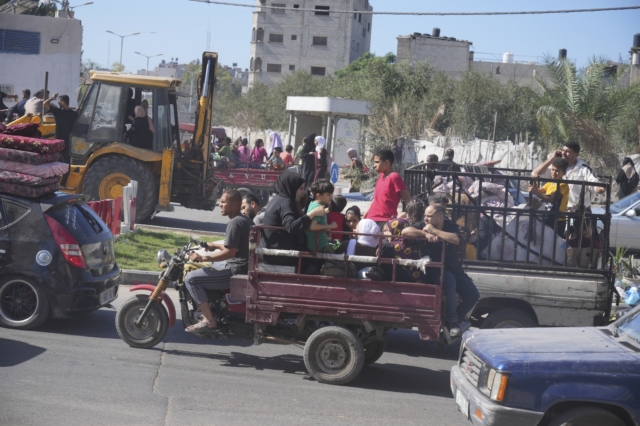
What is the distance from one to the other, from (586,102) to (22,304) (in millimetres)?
23758

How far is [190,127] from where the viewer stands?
2866 centimetres

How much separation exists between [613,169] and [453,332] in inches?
841

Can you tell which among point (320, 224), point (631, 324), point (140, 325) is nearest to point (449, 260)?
point (320, 224)

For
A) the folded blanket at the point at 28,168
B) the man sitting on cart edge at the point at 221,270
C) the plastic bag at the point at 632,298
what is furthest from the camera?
the plastic bag at the point at 632,298

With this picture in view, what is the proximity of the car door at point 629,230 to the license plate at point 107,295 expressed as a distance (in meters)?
11.6

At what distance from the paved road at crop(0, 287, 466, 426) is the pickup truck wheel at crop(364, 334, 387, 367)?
0.13 metres

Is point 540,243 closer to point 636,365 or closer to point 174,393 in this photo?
point 636,365

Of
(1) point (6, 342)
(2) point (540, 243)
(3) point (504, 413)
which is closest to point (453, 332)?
(2) point (540, 243)

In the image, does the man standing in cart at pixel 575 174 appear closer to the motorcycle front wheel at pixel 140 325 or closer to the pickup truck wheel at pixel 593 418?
Result: the pickup truck wheel at pixel 593 418

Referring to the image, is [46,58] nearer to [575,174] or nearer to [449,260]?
[575,174]

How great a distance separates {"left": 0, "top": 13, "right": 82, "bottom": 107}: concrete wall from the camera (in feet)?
114

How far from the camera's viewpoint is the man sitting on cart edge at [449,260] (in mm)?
7301

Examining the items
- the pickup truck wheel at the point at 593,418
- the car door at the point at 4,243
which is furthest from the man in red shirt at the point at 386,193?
the pickup truck wheel at the point at 593,418

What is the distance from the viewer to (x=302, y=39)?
270ft
